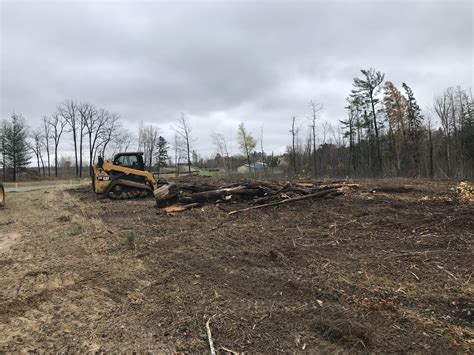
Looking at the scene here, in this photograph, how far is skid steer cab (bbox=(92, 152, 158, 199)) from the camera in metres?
17.5

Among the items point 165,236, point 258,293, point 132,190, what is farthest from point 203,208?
point 258,293

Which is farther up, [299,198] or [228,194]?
[228,194]

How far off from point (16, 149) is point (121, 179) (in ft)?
189

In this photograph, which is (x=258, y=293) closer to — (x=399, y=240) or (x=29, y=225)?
(x=399, y=240)

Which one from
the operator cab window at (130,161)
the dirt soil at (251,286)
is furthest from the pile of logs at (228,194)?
the operator cab window at (130,161)

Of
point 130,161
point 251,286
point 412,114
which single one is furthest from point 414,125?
point 251,286

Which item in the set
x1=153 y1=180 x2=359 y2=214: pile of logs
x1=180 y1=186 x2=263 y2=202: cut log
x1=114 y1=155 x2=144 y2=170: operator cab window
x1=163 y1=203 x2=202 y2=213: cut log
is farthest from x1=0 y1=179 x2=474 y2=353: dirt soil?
x1=114 y1=155 x2=144 y2=170: operator cab window

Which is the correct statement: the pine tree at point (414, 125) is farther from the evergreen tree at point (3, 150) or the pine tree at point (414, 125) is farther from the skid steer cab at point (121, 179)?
the evergreen tree at point (3, 150)

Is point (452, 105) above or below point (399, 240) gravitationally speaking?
above

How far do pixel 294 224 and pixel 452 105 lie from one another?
45992 millimetres

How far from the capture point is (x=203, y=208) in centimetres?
Answer: 1245

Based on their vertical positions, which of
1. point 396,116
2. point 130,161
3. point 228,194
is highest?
point 396,116

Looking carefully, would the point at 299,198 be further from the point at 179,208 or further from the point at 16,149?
the point at 16,149

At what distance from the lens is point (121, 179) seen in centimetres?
1752
